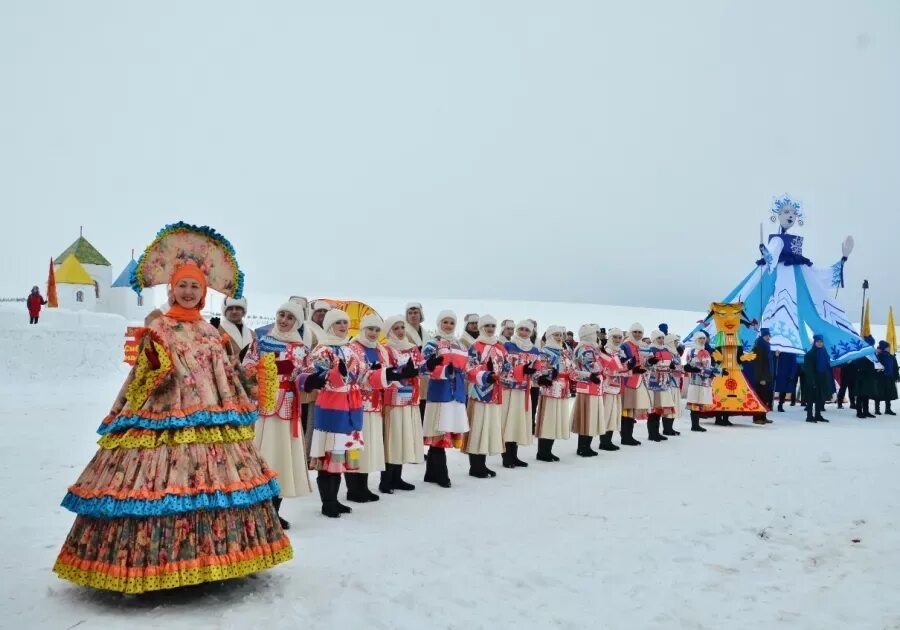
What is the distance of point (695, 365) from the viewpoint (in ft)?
41.7

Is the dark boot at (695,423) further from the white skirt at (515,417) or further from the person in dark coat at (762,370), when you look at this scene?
the white skirt at (515,417)

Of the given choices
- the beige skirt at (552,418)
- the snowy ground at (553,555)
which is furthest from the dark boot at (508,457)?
the beige skirt at (552,418)

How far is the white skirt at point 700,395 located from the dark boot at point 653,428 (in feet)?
4.85

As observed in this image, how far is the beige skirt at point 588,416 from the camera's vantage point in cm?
985

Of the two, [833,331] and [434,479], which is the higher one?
[833,331]

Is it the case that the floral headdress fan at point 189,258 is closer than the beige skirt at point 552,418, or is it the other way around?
the floral headdress fan at point 189,258

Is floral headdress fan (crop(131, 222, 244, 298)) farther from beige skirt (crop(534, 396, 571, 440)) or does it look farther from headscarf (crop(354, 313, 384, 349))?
beige skirt (crop(534, 396, 571, 440))

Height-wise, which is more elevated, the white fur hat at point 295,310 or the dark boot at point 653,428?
the white fur hat at point 295,310

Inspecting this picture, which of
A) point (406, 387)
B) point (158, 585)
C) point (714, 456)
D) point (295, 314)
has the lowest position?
point (714, 456)

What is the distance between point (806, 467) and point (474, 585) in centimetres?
598

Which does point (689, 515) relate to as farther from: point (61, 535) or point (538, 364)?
point (61, 535)

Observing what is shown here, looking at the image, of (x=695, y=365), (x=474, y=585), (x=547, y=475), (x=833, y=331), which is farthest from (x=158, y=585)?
(x=833, y=331)

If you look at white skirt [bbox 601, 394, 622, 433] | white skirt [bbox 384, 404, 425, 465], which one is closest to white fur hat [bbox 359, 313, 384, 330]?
white skirt [bbox 384, 404, 425, 465]

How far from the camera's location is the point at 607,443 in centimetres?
1059
